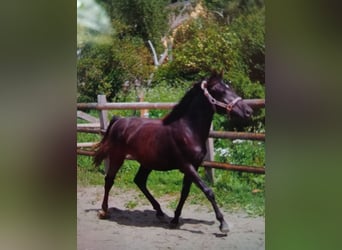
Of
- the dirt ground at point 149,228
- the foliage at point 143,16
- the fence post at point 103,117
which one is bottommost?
the dirt ground at point 149,228

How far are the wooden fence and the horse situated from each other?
0.03 metres

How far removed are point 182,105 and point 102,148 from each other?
461 mm

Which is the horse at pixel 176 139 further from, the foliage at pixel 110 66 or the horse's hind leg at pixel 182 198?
the foliage at pixel 110 66

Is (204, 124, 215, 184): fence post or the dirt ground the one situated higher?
(204, 124, 215, 184): fence post

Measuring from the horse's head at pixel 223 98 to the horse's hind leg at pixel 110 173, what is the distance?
54 centimetres

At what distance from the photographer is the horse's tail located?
2.42 metres

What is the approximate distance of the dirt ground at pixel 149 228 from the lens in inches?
91.3

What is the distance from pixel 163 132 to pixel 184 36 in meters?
0.49
